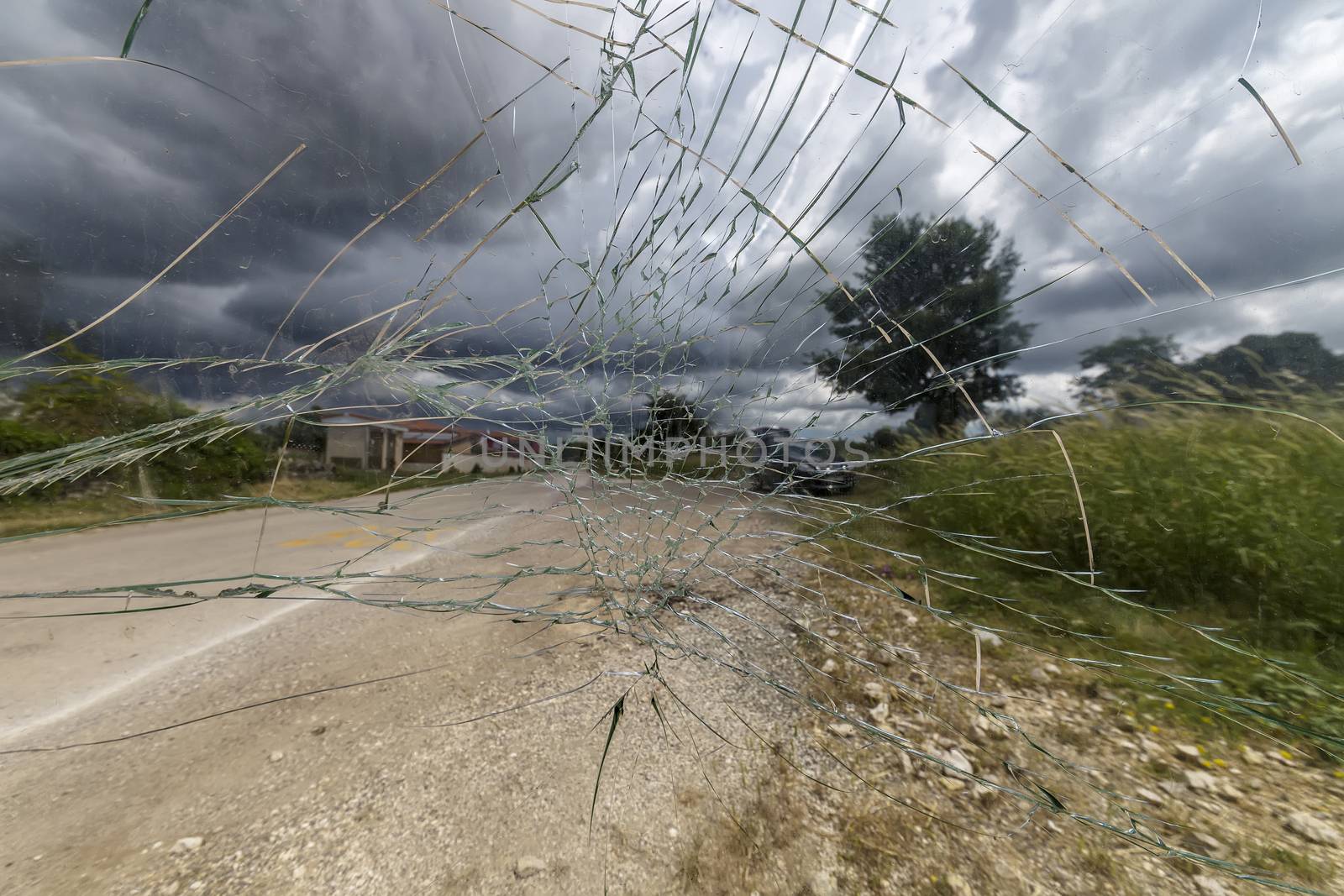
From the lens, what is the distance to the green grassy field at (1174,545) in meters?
0.76

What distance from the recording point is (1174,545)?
90cm

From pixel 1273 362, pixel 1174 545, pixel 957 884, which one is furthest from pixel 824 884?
pixel 1273 362

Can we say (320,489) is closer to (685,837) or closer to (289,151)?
(289,151)

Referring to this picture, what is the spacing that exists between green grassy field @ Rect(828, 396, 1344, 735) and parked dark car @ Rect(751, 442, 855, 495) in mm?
58

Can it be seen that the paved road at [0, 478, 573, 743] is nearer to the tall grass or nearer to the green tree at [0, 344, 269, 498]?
the green tree at [0, 344, 269, 498]

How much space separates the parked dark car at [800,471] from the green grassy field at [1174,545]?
2.3 inches

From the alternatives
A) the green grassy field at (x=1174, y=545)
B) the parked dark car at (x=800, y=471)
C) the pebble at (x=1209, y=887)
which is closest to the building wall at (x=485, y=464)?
the parked dark car at (x=800, y=471)

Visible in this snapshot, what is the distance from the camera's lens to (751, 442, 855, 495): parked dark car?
0.94m

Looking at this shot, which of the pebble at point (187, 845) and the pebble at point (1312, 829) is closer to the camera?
the pebble at point (187, 845)

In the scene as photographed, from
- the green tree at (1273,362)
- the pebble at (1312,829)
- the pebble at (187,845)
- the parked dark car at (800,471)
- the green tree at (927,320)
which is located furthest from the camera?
the parked dark car at (800,471)

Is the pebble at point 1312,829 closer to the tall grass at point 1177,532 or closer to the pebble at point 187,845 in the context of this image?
the tall grass at point 1177,532

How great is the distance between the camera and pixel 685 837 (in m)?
0.57

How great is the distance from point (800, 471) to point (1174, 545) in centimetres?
76

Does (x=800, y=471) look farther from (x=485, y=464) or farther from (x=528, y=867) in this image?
(x=528, y=867)
